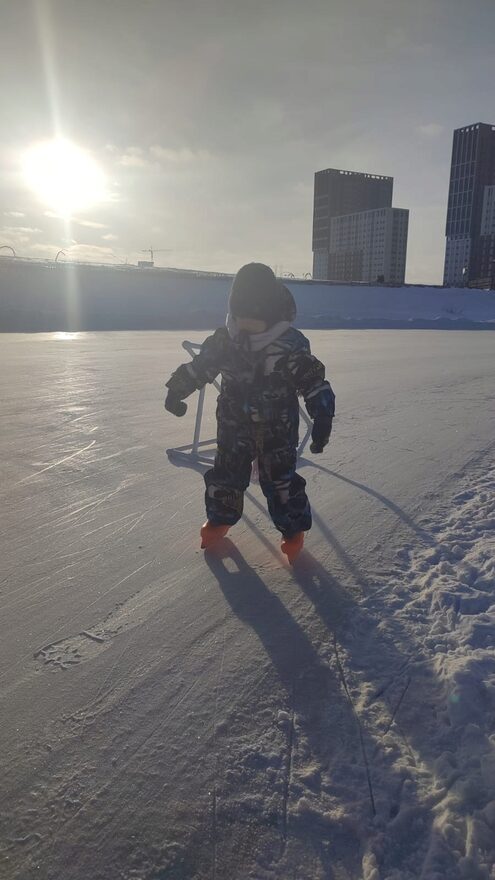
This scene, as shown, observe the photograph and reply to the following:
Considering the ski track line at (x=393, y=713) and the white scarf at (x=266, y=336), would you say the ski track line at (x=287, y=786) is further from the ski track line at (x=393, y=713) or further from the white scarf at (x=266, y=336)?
the white scarf at (x=266, y=336)

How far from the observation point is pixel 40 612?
1.93 meters

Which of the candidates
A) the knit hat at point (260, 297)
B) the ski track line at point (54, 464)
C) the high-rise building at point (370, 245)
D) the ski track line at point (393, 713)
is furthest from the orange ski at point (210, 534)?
the high-rise building at point (370, 245)

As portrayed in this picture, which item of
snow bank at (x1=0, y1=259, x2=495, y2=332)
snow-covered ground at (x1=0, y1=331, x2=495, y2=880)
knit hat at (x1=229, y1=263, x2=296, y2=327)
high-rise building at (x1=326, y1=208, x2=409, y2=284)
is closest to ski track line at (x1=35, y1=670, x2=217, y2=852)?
snow-covered ground at (x1=0, y1=331, x2=495, y2=880)

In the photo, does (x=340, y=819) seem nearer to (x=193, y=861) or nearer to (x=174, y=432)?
(x=193, y=861)

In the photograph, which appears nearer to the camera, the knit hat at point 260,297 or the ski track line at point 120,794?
the ski track line at point 120,794

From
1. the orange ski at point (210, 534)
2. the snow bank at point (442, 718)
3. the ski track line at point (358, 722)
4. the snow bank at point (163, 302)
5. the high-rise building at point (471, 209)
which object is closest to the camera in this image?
the snow bank at point (442, 718)

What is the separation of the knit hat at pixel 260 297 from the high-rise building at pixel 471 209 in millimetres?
62862

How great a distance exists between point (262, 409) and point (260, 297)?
0.50m

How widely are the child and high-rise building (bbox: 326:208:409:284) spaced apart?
64.1 meters

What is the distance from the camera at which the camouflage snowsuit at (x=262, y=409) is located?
2344 millimetres

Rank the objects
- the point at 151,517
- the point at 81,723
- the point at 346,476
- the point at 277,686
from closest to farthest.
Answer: the point at 81,723 → the point at 277,686 → the point at 151,517 → the point at 346,476

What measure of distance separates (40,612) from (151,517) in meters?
0.93

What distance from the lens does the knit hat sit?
231 cm

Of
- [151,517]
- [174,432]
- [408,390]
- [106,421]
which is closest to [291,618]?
[151,517]
